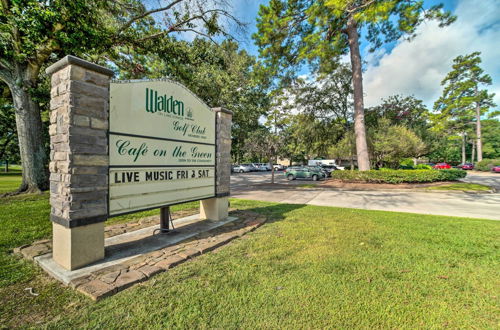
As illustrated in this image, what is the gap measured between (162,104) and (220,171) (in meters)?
2.04

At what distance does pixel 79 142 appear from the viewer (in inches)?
102

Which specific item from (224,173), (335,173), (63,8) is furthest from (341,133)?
(63,8)

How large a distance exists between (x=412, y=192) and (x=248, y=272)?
11893 millimetres

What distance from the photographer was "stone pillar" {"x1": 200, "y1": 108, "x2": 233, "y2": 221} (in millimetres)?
4969

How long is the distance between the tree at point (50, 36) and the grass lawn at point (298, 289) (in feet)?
17.2

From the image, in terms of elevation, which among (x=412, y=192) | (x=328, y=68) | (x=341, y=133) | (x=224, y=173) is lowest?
(x=412, y=192)

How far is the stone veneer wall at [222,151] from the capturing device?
4969 mm

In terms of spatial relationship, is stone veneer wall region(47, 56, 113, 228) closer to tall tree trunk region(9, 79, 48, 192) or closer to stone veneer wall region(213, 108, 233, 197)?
stone veneer wall region(213, 108, 233, 197)

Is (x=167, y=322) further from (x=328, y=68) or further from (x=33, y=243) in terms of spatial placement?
(x=328, y=68)

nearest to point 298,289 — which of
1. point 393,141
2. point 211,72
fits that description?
point 211,72

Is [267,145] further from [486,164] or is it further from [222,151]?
[486,164]

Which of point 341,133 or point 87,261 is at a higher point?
point 341,133

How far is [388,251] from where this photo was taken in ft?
11.1

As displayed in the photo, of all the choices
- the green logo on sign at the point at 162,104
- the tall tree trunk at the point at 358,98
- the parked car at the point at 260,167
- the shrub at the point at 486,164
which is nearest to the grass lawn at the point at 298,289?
the green logo on sign at the point at 162,104
